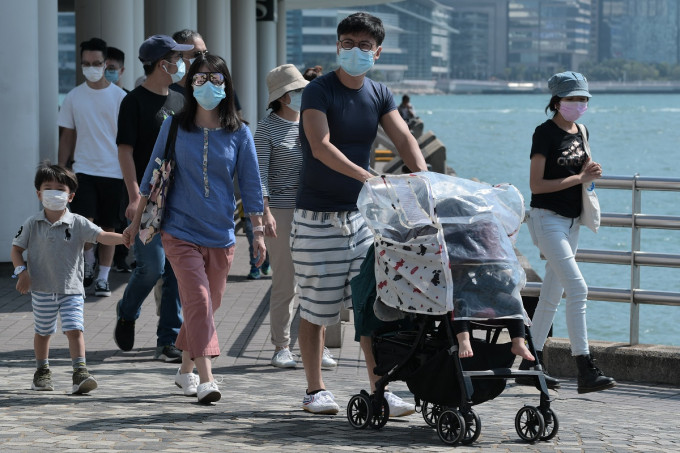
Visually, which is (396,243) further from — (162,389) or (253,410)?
(162,389)

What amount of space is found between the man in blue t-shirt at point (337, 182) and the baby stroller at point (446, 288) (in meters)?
0.31

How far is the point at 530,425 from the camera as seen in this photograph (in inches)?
244

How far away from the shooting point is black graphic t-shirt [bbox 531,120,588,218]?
786cm

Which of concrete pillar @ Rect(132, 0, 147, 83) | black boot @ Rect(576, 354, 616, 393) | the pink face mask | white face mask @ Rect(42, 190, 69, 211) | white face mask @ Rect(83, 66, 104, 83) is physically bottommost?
black boot @ Rect(576, 354, 616, 393)

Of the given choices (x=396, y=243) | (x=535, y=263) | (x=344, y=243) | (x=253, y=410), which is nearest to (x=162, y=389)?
(x=253, y=410)

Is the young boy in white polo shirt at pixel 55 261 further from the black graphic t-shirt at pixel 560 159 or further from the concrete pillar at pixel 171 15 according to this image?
the concrete pillar at pixel 171 15

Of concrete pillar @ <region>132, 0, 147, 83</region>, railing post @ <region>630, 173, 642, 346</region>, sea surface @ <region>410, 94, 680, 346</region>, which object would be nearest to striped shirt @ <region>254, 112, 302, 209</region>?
railing post @ <region>630, 173, 642, 346</region>

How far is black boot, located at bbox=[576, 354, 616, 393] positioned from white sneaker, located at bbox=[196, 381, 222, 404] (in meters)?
2.07

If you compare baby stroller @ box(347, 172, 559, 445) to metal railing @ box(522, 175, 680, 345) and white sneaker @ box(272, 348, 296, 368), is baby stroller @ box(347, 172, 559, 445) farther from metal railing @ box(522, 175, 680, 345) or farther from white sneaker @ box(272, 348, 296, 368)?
metal railing @ box(522, 175, 680, 345)

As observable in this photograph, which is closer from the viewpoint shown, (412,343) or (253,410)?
(412,343)

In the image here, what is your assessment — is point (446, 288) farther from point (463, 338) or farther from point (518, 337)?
point (518, 337)

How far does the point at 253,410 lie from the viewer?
6.85 meters

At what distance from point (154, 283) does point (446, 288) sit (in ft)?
9.72

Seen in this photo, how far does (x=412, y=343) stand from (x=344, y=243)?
2.28 feet
